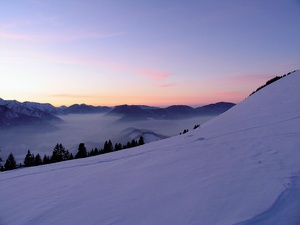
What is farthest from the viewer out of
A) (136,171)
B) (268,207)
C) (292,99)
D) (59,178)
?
(292,99)

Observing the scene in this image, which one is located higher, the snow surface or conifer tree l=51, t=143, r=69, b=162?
the snow surface

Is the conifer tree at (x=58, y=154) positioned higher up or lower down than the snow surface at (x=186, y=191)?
lower down

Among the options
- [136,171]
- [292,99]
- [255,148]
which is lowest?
[136,171]

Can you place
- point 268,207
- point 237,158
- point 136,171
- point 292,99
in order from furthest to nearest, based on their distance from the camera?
point 292,99 < point 136,171 < point 237,158 < point 268,207

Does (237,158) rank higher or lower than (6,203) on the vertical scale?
higher

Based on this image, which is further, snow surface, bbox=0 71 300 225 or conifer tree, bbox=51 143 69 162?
conifer tree, bbox=51 143 69 162

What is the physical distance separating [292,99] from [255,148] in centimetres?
1238

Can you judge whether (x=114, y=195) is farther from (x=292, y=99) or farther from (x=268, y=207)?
(x=292, y=99)

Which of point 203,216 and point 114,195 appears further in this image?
point 114,195

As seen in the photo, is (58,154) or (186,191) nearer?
(186,191)

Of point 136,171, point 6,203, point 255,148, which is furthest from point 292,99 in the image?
point 6,203

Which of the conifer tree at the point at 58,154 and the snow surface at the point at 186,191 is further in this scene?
the conifer tree at the point at 58,154

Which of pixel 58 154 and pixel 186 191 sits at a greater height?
pixel 186 191

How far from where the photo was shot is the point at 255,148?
29.1 feet
